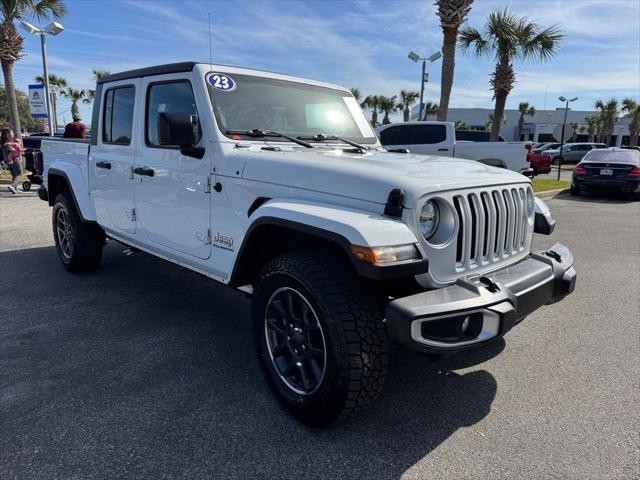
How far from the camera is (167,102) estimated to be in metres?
3.65

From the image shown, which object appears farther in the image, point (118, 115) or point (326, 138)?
point (118, 115)

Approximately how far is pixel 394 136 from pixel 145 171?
890 cm

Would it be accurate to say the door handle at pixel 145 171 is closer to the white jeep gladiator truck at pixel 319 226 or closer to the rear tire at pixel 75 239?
the white jeep gladiator truck at pixel 319 226

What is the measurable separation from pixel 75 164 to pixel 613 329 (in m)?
A: 5.48

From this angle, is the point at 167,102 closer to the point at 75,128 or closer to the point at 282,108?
the point at 282,108

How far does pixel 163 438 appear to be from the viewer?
247cm

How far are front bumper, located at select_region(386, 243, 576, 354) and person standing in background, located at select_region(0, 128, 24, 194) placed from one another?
40.9 feet

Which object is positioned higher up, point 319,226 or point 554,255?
point 319,226

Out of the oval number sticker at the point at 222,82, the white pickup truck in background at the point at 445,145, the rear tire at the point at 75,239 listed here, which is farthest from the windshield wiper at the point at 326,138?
the white pickup truck in background at the point at 445,145

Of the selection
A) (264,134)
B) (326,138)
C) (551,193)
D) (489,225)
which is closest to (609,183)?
(551,193)

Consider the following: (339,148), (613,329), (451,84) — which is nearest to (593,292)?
(613,329)

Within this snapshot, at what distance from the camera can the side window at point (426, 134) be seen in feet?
37.3

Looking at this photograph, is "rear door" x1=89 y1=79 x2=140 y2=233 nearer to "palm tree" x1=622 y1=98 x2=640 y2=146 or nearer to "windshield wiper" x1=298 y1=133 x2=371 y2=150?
"windshield wiper" x1=298 y1=133 x2=371 y2=150

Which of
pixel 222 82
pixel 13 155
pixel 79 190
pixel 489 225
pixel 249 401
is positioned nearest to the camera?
pixel 489 225
